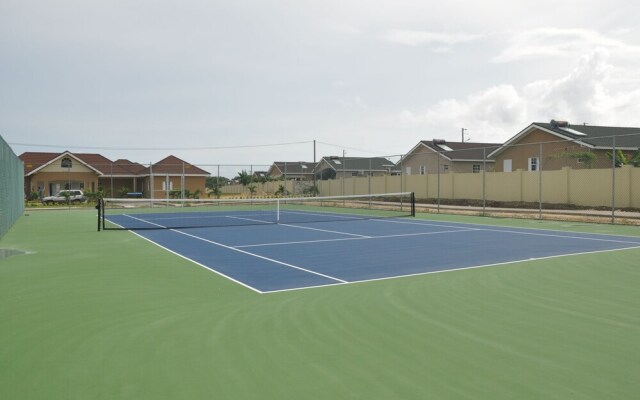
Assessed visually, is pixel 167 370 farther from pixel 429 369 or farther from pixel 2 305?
pixel 2 305

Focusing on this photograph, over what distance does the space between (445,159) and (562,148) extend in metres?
13.0

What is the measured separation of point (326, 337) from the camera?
4504 millimetres

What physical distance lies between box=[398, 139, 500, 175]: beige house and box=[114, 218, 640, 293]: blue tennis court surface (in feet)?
89.1

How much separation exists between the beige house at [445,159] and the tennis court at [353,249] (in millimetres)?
26996

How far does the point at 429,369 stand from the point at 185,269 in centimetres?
539

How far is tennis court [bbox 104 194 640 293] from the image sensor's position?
25.5ft

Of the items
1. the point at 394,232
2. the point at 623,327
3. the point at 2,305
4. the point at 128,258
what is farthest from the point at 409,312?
the point at 394,232

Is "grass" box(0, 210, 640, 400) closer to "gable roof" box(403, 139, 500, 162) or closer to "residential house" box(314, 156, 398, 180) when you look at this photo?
"gable roof" box(403, 139, 500, 162)

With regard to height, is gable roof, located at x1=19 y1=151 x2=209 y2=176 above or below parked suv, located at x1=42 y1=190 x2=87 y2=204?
above

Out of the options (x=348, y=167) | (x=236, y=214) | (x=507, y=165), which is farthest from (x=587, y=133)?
(x=348, y=167)

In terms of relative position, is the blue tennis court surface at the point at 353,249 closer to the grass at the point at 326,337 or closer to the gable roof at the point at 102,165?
the grass at the point at 326,337

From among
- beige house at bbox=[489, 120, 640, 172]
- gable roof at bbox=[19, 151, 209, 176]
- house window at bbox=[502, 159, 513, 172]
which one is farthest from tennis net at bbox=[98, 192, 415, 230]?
gable roof at bbox=[19, 151, 209, 176]

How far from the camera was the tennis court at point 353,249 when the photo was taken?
7.76m

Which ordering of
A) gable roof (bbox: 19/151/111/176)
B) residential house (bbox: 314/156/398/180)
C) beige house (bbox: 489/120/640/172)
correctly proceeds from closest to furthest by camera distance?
beige house (bbox: 489/120/640/172) → gable roof (bbox: 19/151/111/176) → residential house (bbox: 314/156/398/180)
